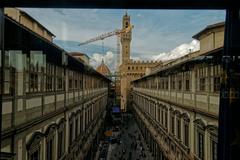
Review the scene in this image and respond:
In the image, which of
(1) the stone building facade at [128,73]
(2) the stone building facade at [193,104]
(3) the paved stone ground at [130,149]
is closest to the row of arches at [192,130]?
(2) the stone building facade at [193,104]

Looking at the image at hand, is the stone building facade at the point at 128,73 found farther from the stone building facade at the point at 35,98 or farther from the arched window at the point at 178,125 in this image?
the stone building facade at the point at 35,98

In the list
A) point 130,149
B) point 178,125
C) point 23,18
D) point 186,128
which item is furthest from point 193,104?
point 130,149

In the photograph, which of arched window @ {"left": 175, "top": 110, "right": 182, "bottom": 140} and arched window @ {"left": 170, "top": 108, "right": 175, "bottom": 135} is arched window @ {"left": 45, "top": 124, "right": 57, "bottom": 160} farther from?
arched window @ {"left": 170, "top": 108, "right": 175, "bottom": 135}

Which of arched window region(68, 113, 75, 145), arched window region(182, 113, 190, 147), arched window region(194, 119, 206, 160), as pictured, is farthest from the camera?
arched window region(182, 113, 190, 147)

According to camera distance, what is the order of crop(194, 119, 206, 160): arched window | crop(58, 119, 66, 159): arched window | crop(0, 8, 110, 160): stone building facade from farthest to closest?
crop(194, 119, 206, 160): arched window → crop(58, 119, 66, 159): arched window → crop(0, 8, 110, 160): stone building facade

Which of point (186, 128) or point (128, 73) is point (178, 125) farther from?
point (128, 73)

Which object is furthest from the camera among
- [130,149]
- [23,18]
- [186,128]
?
[130,149]

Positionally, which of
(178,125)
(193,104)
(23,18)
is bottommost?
(178,125)

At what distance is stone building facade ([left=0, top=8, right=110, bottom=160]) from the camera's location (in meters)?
4.71

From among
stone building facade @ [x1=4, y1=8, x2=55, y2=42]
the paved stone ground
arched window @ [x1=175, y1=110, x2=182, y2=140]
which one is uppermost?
stone building facade @ [x1=4, y1=8, x2=55, y2=42]

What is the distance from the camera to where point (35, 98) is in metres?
8.05

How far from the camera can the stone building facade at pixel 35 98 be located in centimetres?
471

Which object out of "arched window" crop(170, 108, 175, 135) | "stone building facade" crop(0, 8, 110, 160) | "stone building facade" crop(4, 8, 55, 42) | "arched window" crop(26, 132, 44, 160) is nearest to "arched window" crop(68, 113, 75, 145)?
"stone building facade" crop(0, 8, 110, 160)

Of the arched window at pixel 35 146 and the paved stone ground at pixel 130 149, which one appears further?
the paved stone ground at pixel 130 149
